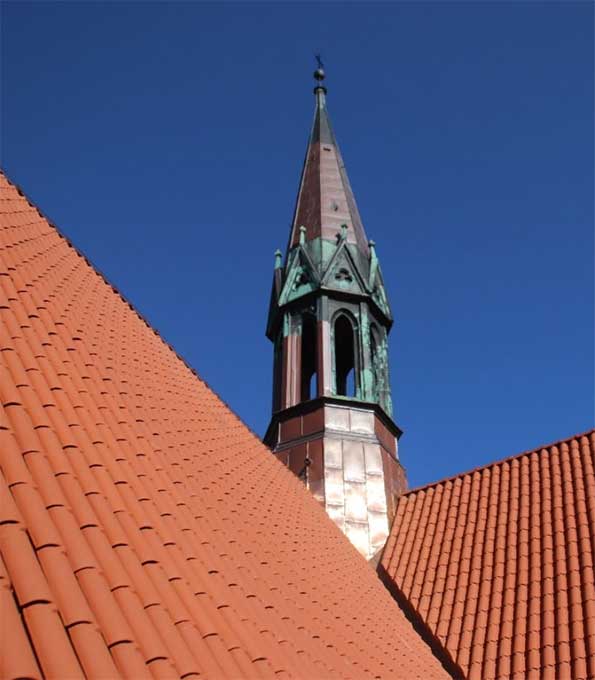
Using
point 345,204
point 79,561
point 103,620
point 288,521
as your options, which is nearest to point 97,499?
point 79,561

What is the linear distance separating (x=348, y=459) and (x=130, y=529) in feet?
26.3

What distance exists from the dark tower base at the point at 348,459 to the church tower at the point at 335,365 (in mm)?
16

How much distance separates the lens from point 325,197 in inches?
600

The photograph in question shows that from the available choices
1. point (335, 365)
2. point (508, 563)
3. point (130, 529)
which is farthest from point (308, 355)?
point (130, 529)

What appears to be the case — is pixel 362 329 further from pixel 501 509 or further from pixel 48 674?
pixel 48 674

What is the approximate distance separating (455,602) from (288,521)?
2.57 meters

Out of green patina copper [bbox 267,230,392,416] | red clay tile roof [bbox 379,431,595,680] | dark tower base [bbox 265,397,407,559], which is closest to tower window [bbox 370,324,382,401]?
green patina copper [bbox 267,230,392,416]

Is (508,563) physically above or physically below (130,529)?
above

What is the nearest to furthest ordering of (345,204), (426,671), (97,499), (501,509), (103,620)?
1. (103,620)
2. (97,499)
3. (426,671)
4. (501,509)
5. (345,204)

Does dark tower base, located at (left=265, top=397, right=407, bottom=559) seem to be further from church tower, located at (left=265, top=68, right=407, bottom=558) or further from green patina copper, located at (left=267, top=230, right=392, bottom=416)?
green patina copper, located at (left=267, top=230, right=392, bottom=416)

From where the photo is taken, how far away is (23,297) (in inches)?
159

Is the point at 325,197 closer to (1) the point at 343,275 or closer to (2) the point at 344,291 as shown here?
(1) the point at 343,275

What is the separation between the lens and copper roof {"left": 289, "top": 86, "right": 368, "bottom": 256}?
47.2ft

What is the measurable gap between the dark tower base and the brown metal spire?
4.16m
